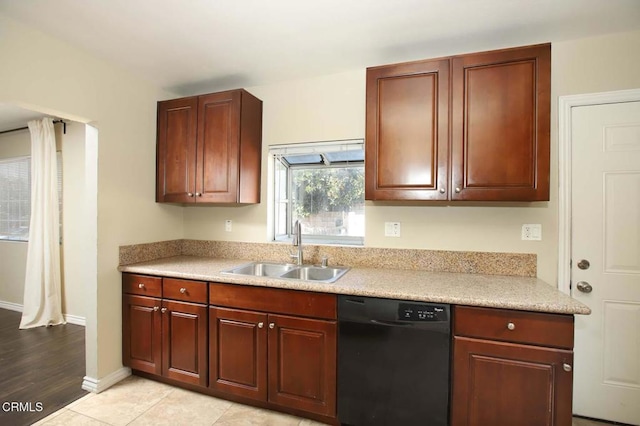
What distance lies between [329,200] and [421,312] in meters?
1.32

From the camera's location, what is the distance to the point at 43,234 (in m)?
3.36

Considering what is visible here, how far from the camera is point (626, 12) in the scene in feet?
5.43

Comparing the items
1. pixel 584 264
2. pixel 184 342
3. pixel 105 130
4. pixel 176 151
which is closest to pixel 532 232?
pixel 584 264

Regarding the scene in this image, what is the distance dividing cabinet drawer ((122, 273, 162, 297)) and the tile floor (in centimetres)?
70

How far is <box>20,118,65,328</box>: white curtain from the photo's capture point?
3357 millimetres

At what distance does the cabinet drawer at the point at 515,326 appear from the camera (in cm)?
143

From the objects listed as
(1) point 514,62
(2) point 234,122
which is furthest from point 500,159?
(2) point 234,122

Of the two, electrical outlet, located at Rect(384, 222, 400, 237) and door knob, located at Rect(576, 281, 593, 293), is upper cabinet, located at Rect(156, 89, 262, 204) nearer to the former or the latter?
electrical outlet, located at Rect(384, 222, 400, 237)

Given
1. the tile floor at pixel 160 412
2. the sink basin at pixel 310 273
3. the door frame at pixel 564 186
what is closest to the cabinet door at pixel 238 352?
the tile floor at pixel 160 412

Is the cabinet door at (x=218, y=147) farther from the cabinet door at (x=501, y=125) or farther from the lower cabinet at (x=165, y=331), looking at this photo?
the cabinet door at (x=501, y=125)

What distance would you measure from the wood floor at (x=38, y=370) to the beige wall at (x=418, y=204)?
4.65ft

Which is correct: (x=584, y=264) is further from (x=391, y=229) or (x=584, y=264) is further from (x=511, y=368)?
(x=391, y=229)

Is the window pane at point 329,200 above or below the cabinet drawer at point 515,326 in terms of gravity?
above

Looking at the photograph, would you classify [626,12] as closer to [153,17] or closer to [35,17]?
[153,17]
